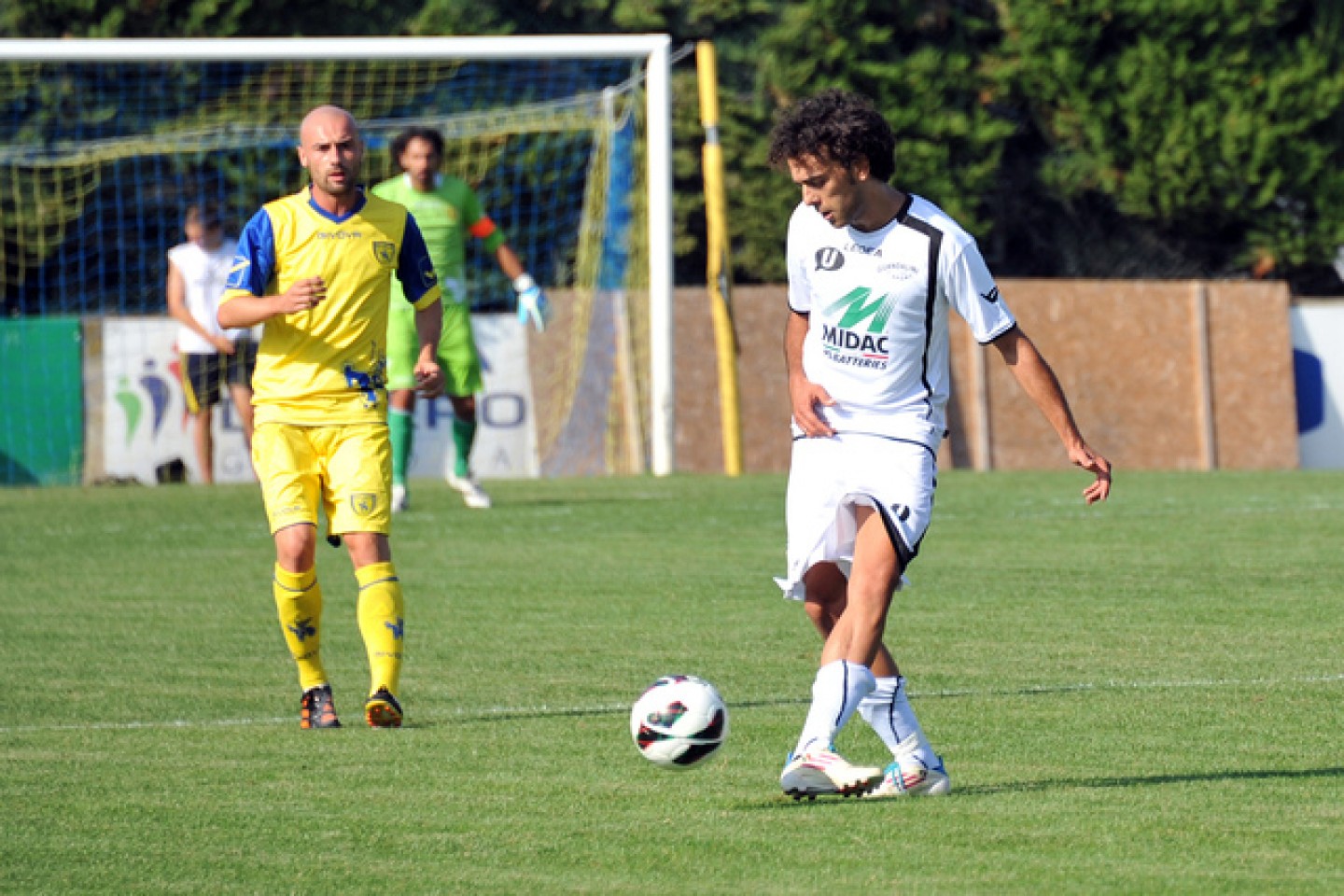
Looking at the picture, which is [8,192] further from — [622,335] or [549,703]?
[549,703]

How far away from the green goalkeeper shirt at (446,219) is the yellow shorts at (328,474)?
6387 mm

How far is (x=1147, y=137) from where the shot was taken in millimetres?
24625

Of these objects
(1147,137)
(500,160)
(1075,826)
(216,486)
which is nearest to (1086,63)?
(1147,137)

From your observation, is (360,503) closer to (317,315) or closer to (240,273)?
(317,315)

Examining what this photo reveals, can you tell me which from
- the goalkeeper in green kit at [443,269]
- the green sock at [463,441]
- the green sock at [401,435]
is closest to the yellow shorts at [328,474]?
the goalkeeper in green kit at [443,269]

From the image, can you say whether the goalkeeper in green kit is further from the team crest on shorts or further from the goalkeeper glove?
the team crest on shorts

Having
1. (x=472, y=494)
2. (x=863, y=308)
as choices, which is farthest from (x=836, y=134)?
(x=472, y=494)

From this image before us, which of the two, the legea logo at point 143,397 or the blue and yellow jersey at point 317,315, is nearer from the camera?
the blue and yellow jersey at point 317,315

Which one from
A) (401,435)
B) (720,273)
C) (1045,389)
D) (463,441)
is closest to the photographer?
(1045,389)

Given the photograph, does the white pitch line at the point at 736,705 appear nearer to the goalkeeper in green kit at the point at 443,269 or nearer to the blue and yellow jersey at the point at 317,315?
the blue and yellow jersey at the point at 317,315

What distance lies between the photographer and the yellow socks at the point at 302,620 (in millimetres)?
7336

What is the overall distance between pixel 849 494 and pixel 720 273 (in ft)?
42.5

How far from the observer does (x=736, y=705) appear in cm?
738

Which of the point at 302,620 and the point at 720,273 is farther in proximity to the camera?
the point at 720,273
